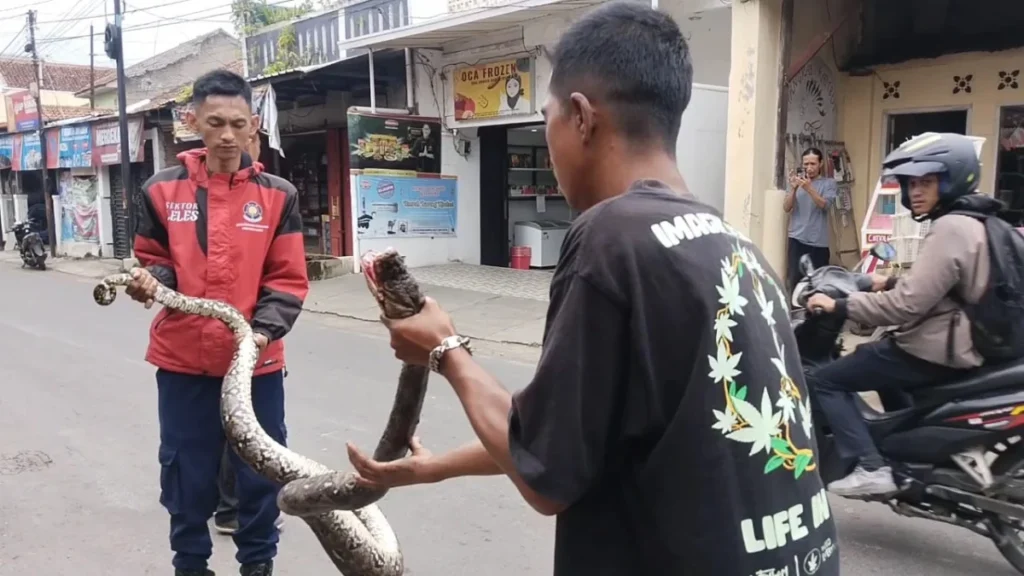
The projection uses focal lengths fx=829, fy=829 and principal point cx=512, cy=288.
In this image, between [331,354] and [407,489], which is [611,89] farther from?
[331,354]

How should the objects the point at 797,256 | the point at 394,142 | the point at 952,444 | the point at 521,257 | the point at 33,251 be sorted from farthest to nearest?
the point at 33,251 → the point at 521,257 → the point at 394,142 → the point at 797,256 → the point at 952,444

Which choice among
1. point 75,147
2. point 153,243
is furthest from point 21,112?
point 153,243

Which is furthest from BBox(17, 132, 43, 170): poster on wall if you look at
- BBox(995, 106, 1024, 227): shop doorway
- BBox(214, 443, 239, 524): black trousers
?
BBox(995, 106, 1024, 227): shop doorway

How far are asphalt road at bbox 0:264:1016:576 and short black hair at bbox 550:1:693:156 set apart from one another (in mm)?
2508

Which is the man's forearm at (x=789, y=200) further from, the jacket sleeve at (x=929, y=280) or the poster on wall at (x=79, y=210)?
the poster on wall at (x=79, y=210)

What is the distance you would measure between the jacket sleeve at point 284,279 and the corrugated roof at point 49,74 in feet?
115

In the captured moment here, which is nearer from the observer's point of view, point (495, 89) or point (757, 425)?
point (757, 425)

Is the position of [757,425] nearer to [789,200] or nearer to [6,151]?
[789,200]

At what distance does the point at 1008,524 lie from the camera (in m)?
3.16

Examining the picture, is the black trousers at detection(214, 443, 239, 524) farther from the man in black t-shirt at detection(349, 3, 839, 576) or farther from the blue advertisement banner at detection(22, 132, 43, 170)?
the blue advertisement banner at detection(22, 132, 43, 170)

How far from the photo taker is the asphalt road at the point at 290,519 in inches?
135

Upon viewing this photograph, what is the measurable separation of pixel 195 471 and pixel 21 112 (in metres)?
23.0

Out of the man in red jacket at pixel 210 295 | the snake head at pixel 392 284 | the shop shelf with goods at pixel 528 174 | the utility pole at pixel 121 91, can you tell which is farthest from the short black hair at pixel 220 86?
the utility pole at pixel 121 91

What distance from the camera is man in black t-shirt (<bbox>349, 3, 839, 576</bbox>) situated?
3.55ft
